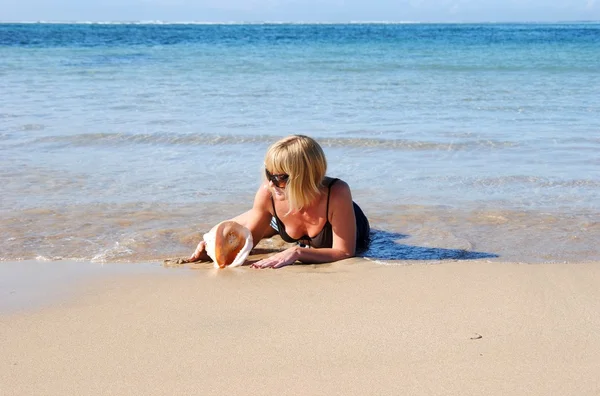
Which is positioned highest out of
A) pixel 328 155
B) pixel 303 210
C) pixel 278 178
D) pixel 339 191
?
pixel 278 178

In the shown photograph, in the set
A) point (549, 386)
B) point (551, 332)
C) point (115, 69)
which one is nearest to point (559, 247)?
point (551, 332)

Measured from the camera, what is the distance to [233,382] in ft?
9.09

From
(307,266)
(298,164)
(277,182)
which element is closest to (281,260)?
(307,266)

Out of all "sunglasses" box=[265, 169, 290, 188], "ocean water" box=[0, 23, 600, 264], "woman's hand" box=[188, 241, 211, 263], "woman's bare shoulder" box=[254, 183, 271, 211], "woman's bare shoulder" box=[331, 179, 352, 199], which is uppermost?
"sunglasses" box=[265, 169, 290, 188]

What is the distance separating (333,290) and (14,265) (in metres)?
1.91

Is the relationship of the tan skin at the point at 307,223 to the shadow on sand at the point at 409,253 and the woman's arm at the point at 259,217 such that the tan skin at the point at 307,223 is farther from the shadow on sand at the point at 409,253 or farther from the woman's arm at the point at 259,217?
the shadow on sand at the point at 409,253

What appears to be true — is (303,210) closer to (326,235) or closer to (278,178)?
(326,235)

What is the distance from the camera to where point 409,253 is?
482cm

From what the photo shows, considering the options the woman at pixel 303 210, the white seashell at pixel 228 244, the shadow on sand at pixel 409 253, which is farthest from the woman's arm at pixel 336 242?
the shadow on sand at pixel 409 253

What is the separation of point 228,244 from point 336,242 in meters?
0.65

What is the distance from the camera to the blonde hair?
13.9 feet

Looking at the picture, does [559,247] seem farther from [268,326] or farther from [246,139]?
[246,139]

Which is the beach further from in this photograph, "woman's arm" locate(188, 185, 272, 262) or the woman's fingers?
"woman's arm" locate(188, 185, 272, 262)

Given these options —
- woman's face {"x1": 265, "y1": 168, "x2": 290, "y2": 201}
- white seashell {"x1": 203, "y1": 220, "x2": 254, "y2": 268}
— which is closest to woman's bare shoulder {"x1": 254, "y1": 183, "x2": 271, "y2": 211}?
woman's face {"x1": 265, "y1": 168, "x2": 290, "y2": 201}
